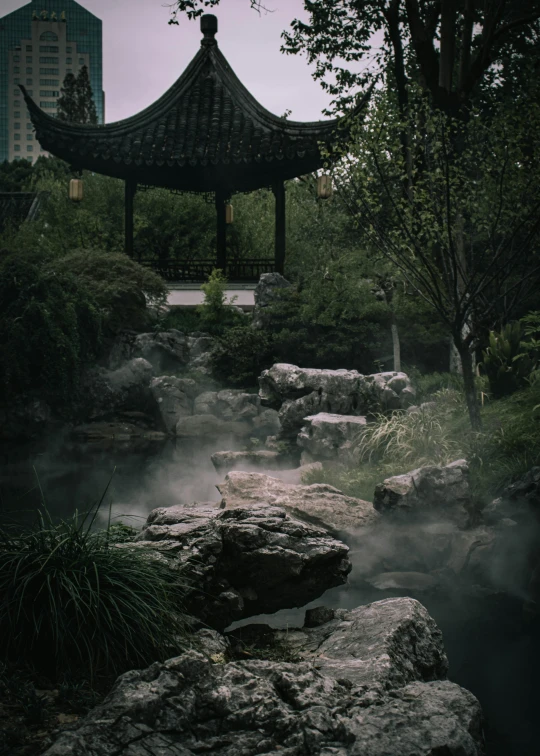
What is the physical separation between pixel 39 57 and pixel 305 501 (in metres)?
83.1

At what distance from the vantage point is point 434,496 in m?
6.97

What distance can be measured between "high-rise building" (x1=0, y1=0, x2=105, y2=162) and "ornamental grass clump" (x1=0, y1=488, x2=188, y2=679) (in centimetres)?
6835

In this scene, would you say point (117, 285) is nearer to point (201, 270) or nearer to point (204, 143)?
point (201, 270)

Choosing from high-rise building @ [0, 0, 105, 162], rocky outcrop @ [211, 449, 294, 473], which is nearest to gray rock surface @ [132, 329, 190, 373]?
rocky outcrop @ [211, 449, 294, 473]

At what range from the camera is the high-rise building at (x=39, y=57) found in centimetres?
6838

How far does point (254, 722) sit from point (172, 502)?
20.9 ft

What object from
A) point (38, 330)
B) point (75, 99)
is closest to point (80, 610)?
point (38, 330)

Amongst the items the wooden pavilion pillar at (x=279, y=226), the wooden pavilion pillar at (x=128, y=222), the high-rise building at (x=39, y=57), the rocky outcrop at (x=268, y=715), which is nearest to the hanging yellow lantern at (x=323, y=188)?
the wooden pavilion pillar at (x=279, y=226)

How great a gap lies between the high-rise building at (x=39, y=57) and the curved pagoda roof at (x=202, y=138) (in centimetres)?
5121

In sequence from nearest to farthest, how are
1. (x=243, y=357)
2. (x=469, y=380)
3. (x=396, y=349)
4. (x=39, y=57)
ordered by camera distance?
(x=469, y=380) < (x=396, y=349) < (x=243, y=357) < (x=39, y=57)

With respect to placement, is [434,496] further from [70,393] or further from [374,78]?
[374,78]

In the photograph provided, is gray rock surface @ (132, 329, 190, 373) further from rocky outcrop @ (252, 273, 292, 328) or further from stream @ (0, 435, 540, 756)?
stream @ (0, 435, 540, 756)

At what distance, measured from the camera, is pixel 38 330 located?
12102mm

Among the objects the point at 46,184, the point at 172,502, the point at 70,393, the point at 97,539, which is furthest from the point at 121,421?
the point at 46,184
